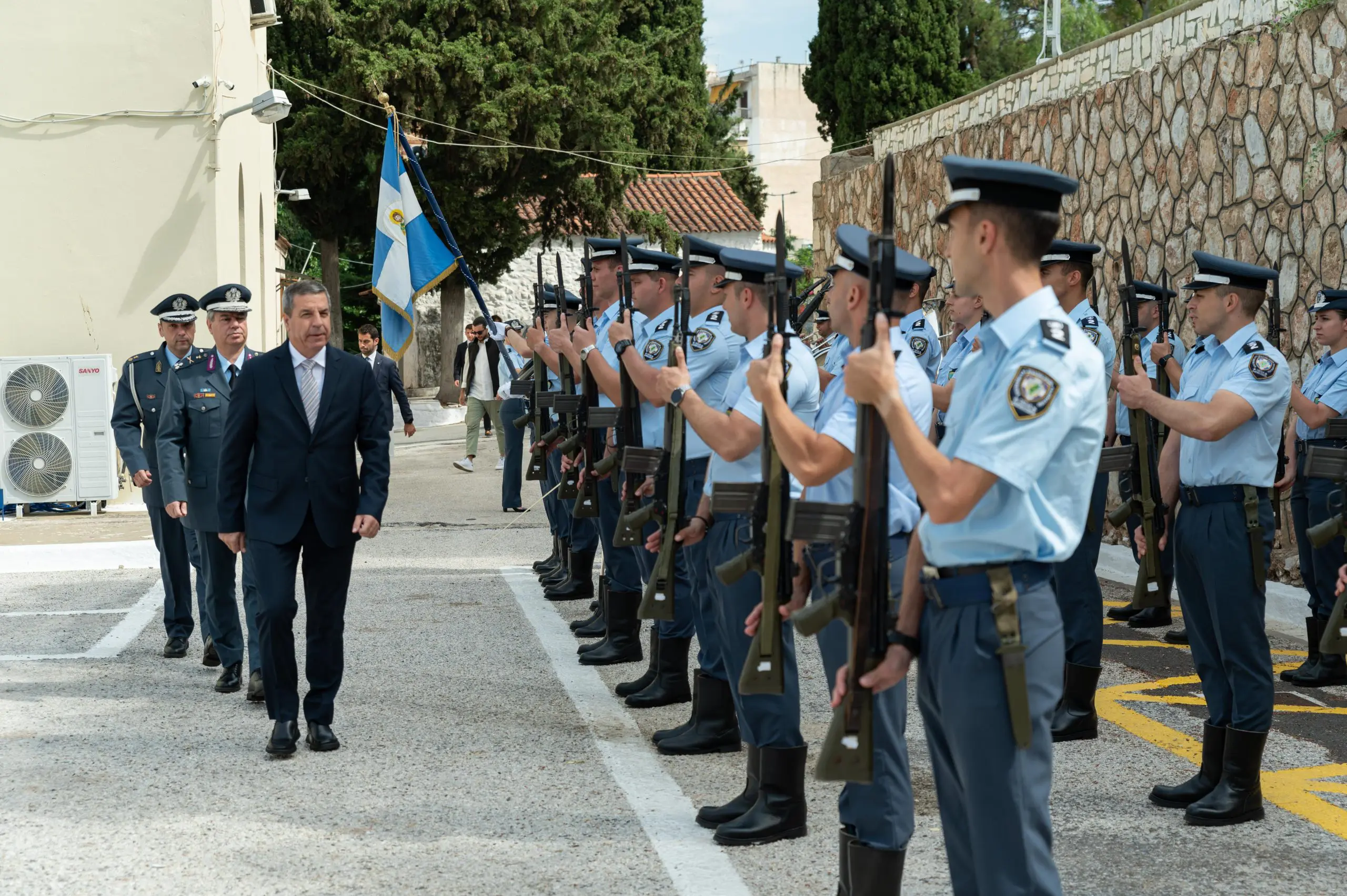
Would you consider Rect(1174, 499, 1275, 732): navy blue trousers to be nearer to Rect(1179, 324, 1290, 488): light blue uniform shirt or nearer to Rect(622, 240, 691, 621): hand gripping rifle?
Rect(1179, 324, 1290, 488): light blue uniform shirt

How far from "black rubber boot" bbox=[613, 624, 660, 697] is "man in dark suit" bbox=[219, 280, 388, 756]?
4.76 ft

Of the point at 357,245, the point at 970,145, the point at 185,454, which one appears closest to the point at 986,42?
the point at 357,245

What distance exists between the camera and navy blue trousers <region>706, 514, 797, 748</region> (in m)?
4.83

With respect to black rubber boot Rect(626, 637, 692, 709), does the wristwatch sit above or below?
above

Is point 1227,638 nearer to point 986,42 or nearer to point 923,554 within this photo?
point 923,554

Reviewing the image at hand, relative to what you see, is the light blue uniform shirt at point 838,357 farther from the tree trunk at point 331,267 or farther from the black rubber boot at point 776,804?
the tree trunk at point 331,267

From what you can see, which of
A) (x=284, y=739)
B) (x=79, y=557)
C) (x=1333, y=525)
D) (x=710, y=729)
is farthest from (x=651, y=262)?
(x=79, y=557)

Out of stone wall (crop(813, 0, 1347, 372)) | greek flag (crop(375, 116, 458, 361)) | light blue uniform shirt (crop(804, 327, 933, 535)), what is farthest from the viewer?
greek flag (crop(375, 116, 458, 361))

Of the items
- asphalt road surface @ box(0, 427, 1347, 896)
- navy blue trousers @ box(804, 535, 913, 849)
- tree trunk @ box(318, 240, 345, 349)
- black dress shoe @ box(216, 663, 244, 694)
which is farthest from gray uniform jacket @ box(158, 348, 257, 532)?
tree trunk @ box(318, 240, 345, 349)

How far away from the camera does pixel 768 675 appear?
4.45m

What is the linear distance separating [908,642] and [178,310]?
5.95 m

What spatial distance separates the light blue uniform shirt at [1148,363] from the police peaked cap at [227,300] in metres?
4.56

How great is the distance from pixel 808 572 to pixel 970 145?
11.2 m

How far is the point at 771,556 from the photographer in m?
4.38
